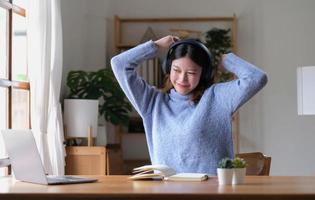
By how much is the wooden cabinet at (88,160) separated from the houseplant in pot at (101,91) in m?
0.41

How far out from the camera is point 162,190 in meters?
1.69

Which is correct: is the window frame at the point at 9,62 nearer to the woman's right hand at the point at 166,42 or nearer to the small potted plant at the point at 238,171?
the woman's right hand at the point at 166,42

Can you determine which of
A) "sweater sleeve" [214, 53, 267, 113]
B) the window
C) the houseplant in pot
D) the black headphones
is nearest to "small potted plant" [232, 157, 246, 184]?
"sweater sleeve" [214, 53, 267, 113]

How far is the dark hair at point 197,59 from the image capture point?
82.7 inches

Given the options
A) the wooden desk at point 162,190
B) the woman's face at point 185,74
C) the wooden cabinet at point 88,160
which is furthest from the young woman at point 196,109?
the wooden cabinet at point 88,160

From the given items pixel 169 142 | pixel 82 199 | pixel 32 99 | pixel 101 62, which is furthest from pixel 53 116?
pixel 82 199

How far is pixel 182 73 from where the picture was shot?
2.10m

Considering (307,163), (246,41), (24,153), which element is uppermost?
(246,41)

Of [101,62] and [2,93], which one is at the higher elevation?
[101,62]

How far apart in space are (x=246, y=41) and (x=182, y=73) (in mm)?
3312

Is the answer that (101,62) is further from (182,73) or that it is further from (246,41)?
(182,73)

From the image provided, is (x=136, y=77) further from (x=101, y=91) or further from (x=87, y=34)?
(x=87, y=34)

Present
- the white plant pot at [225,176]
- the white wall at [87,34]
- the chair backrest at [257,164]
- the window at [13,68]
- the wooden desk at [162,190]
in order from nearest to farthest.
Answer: the wooden desk at [162,190] < the white plant pot at [225,176] < the chair backrest at [257,164] < the window at [13,68] < the white wall at [87,34]

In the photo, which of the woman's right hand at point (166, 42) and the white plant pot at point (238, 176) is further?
the woman's right hand at point (166, 42)
